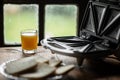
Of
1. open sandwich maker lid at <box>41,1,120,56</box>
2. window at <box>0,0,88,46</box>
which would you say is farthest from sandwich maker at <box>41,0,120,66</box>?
window at <box>0,0,88,46</box>

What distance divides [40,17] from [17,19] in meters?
0.17

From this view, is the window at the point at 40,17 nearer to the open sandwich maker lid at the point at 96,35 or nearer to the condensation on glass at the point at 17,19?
the condensation on glass at the point at 17,19

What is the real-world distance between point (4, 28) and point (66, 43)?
2.17 ft

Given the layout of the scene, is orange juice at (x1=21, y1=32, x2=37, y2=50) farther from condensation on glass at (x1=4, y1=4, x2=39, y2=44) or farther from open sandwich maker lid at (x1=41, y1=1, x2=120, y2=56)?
condensation on glass at (x1=4, y1=4, x2=39, y2=44)

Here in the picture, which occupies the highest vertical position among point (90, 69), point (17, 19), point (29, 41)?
point (17, 19)

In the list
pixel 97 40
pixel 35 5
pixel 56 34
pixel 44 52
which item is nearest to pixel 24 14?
pixel 35 5

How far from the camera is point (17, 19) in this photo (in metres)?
1.90

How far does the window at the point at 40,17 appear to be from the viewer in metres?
1.84

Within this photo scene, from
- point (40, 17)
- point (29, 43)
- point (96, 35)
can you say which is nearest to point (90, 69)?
point (96, 35)

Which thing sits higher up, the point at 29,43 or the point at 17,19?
the point at 17,19

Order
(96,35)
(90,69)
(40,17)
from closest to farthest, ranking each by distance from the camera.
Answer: (90,69) < (96,35) < (40,17)

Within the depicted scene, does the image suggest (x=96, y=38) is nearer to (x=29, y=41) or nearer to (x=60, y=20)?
(x=29, y=41)

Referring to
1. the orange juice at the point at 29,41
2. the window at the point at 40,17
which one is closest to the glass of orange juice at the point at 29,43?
the orange juice at the point at 29,41

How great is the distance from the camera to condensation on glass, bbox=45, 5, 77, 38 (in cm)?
194
